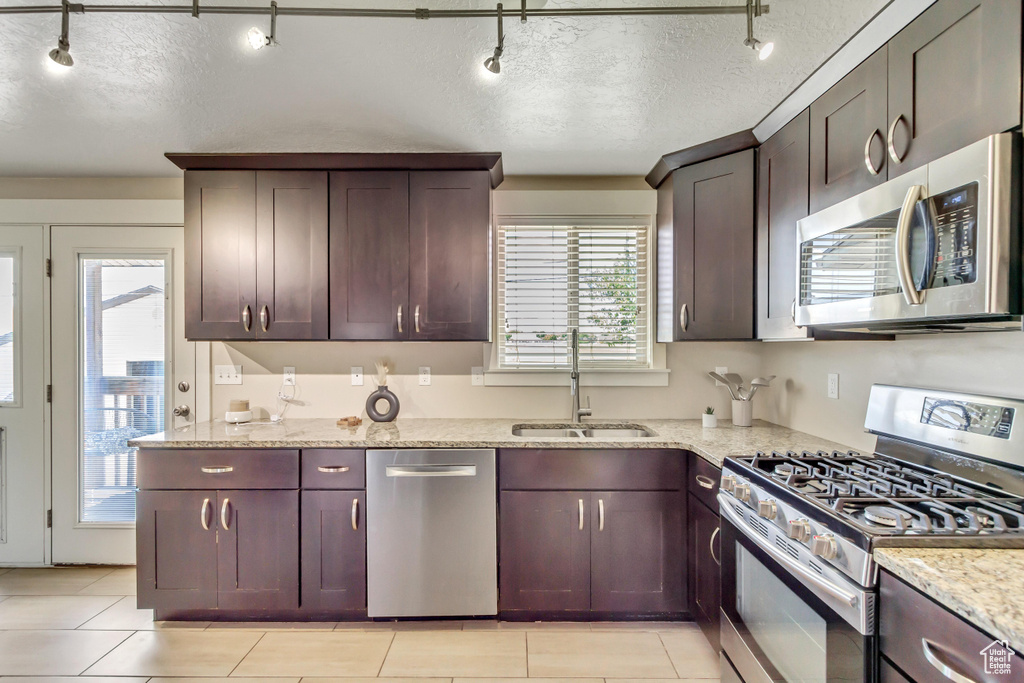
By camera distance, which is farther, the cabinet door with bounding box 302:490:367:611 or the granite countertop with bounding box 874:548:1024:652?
the cabinet door with bounding box 302:490:367:611

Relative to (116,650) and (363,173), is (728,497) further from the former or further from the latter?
(116,650)

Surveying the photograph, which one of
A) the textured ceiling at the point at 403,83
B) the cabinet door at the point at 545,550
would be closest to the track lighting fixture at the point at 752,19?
the textured ceiling at the point at 403,83

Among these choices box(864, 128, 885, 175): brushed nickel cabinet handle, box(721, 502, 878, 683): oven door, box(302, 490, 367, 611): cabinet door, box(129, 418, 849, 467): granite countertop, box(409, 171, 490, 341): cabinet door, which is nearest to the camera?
box(721, 502, 878, 683): oven door

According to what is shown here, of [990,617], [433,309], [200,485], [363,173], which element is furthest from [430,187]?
[990,617]

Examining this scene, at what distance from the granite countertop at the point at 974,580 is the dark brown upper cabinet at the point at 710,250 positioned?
1.45 meters

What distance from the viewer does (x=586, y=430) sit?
2867 mm

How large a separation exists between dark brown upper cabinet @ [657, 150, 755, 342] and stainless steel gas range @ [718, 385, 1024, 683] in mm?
759

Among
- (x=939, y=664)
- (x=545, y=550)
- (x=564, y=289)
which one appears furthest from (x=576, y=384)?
(x=939, y=664)

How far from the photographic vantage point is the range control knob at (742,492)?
5.17ft

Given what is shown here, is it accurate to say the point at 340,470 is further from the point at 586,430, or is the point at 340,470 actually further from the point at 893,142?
the point at 893,142

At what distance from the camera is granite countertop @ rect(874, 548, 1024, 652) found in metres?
0.80

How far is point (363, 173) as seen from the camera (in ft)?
8.77

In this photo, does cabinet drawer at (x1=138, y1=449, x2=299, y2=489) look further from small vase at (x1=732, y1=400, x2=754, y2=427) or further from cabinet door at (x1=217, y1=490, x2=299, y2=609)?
small vase at (x1=732, y1=400, x2=754, y2=427)

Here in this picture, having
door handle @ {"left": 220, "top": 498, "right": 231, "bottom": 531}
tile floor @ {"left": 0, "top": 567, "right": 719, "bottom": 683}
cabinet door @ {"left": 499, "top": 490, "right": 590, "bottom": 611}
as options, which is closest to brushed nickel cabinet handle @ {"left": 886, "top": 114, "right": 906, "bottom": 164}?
cabinet door @ {"left": 499, "top": 490, "right": 590, "bottom": 611}
